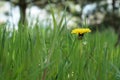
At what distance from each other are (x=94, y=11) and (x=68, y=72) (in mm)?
5543

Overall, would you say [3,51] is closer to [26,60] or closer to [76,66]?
[26,60]

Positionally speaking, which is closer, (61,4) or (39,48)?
(39,48)

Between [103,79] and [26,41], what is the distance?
0.27 meters

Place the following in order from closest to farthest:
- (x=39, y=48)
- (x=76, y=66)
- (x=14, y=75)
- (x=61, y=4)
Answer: (x=14, y=75)
(x=39, y=48)
(x=76, y=66)
(x=61, y=4)

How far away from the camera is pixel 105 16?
6637 millimetres

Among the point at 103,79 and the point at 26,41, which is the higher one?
the point at 26,41

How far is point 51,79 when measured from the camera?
3.07 feet

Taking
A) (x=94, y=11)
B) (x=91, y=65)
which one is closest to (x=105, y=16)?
(x=94, y=11)

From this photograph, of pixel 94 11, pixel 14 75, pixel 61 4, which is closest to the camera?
pixel 14 75

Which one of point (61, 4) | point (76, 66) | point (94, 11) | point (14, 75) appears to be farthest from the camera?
point (94, 11)

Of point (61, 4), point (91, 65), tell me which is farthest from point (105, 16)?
point (91, 65)

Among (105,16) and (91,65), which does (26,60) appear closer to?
(91,65)

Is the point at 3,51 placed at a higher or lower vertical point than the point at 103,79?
higher

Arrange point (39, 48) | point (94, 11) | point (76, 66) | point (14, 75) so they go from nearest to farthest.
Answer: point (14, 75) < point (39, 48) < point (76, 66) < point (94, 11)
